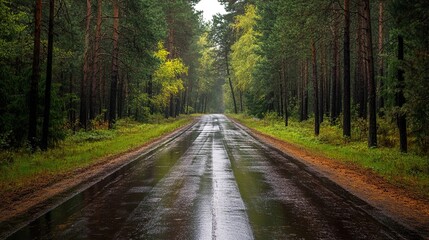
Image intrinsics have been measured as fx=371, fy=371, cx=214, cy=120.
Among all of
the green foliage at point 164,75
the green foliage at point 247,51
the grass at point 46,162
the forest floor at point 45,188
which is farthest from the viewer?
the green foliage at point 164,75

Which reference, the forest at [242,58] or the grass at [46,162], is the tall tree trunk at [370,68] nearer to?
the forest at [242,58]

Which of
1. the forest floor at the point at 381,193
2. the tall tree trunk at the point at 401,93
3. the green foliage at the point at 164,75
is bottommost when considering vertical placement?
the forest floor at the point at 381,193

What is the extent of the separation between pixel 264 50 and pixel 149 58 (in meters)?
12.8

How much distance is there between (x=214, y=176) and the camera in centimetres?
1138

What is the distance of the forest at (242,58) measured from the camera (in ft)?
54.6

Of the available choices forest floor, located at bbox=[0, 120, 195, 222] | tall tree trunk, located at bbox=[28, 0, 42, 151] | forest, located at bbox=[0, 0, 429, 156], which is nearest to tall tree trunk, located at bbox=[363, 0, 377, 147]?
forest, located at bbox=[0, 0, 429, 156]

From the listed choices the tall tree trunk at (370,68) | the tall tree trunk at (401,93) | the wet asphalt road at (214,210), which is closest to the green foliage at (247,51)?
the tall tree trunk at (370,68)

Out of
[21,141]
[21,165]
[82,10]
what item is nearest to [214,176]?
[21,165]

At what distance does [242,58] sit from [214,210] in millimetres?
45745

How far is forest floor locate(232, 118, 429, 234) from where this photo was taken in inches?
280

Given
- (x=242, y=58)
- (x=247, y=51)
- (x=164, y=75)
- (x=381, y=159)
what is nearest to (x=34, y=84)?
(x=381, y=159)

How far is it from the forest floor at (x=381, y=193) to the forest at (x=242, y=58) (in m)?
3.25

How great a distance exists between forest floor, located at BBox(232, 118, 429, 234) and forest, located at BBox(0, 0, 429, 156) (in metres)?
3.25

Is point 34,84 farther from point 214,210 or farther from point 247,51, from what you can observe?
point 247,51
